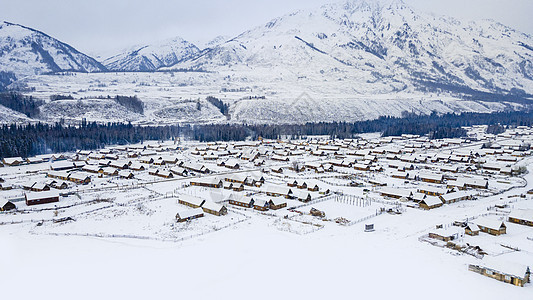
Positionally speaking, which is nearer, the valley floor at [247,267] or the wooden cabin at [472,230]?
the valley floor at [247,267]

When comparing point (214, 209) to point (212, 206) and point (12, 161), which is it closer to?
point (212, 206)

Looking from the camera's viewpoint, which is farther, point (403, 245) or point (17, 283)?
point (403, 245)

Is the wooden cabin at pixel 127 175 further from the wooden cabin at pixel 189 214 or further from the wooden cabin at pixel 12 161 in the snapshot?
the wooden cabin at pixel 189 214

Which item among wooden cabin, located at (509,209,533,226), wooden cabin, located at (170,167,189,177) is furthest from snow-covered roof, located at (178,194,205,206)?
wooden cabin, located at (509,209,533,226)

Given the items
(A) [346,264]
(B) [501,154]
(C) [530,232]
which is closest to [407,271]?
(A) [346,264]

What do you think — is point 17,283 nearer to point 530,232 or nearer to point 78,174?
point 78,174

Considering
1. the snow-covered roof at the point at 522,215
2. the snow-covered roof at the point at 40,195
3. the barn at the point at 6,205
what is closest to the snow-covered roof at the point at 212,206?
the snow-covered roof at the point at 40,195

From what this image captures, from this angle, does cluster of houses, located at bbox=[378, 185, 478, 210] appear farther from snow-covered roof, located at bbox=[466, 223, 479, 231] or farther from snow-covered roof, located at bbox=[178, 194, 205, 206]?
snow-covered roof, located at bbox=[178, 194, 205, 206]
